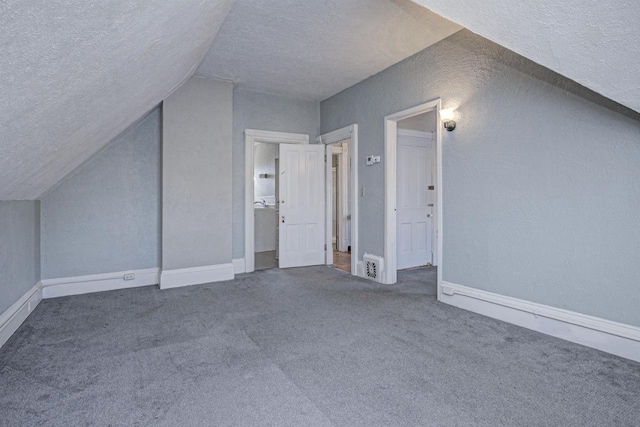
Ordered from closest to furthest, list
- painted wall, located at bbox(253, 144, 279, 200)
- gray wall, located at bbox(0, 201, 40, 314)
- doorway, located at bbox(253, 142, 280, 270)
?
1. gray wall, located at bbox(0, 201, 40, 314)
2. doorway, located at bbox(253, 142, 280, 270)
3. painted wall, located at bbox(253, 144, 279, 200)

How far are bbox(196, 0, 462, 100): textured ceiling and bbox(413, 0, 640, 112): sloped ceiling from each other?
1138mm

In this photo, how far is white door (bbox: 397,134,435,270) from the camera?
17.1ft

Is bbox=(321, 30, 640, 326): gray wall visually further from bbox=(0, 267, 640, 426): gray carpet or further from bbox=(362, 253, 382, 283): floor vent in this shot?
bbox=(362, 253, 382, 283): floor vent

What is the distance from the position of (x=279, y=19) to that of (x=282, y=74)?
1.31 meters

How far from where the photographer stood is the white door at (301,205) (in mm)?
5223

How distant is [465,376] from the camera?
200 cm

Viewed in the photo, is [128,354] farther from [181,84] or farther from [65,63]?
[181,84]

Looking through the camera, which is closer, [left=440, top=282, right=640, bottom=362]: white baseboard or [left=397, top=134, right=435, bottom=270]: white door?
[left=440, top=282, right=640, bottom=362]: white baseboard

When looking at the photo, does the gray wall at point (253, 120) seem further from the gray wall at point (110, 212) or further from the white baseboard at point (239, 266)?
the gray wall at point (110, 212)

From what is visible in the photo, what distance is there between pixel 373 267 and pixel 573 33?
3230 millimetres

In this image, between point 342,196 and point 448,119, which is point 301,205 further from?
point 448,119

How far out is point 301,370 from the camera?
2084 mm

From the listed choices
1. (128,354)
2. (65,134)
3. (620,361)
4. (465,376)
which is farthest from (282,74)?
(620,361)

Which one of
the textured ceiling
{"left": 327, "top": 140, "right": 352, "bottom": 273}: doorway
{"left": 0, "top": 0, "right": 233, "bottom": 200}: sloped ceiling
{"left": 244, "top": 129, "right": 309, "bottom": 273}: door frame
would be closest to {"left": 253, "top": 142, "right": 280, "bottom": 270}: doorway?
{"left": 244, "top": 129, "right": 309, "bottom": 273}: door frame
